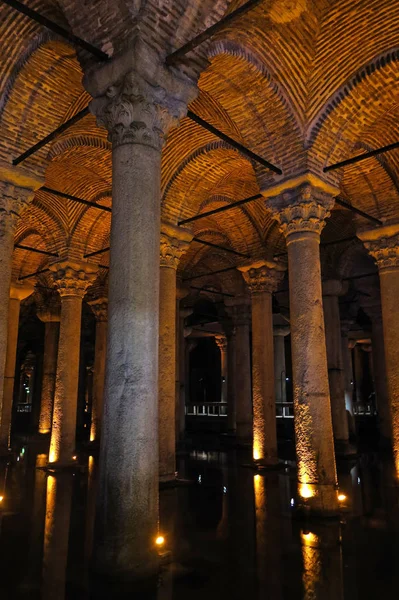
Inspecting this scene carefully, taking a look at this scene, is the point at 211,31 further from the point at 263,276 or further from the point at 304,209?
the point at 263,276

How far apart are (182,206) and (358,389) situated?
62.6 feet

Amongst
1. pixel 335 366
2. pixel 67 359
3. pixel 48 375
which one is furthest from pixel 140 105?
pixel 48 375

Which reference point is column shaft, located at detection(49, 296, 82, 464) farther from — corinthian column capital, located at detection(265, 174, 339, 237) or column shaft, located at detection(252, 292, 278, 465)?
corinthian column capital, located at detection(265, 174, 339, 237)

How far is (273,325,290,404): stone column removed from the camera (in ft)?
64.0

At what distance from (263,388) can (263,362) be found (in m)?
0.59

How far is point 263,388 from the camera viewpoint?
35.5 feet

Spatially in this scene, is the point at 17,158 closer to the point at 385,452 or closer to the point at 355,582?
the point at 355,582

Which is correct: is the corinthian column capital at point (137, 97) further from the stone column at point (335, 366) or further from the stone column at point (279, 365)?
the stone column at point (279, 365)

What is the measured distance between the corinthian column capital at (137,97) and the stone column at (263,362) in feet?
22.9

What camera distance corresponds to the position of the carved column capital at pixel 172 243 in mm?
9227

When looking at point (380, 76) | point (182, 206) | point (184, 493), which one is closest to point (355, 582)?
point (184, 493)

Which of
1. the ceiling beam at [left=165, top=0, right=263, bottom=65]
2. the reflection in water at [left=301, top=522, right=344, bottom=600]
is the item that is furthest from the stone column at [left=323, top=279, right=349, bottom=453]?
the ceiling beam at [left=165, top=0, right=263, bottom=65]

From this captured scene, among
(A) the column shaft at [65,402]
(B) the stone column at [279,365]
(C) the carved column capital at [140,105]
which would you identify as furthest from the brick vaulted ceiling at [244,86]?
(B) the stone column at [279,365]

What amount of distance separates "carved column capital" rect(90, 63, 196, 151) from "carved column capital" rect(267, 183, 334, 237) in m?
2.84
